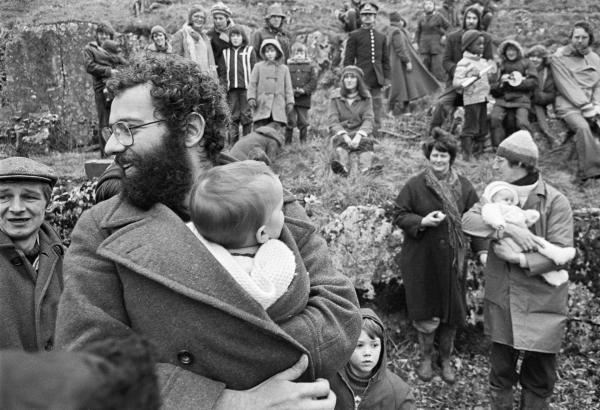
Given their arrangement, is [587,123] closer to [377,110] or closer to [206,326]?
[377,110]

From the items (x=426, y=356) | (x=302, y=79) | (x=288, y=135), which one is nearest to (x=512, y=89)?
(x=302, y=79)

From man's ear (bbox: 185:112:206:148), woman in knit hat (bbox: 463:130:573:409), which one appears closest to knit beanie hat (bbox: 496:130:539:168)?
woman in knit hat (bbox: 463:130:573:409)

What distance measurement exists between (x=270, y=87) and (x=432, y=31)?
455cm

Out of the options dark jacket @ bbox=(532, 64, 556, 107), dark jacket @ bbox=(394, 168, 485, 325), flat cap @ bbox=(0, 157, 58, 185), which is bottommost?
dark jacket @ bbox=(394, 168, 485, 325)

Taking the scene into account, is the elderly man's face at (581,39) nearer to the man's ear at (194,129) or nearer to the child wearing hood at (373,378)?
the child wearing hood at (373,378)

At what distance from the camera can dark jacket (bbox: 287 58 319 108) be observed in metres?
8.57

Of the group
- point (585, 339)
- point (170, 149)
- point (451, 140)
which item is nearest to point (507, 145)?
point (451, 140)

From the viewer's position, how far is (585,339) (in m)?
5.32

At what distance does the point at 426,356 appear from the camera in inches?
203

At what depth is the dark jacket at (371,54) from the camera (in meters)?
9.02

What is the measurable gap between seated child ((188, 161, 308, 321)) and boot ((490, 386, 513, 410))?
3418mm

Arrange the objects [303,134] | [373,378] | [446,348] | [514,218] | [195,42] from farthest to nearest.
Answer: [303,134]
[195,42]
[446,348]
[514,218]
[373,378]

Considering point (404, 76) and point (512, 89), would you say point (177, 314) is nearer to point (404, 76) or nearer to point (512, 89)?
point (512, 89)

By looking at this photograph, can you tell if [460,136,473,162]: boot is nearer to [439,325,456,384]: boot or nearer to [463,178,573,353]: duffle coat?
[439,325,456,384]: boot
